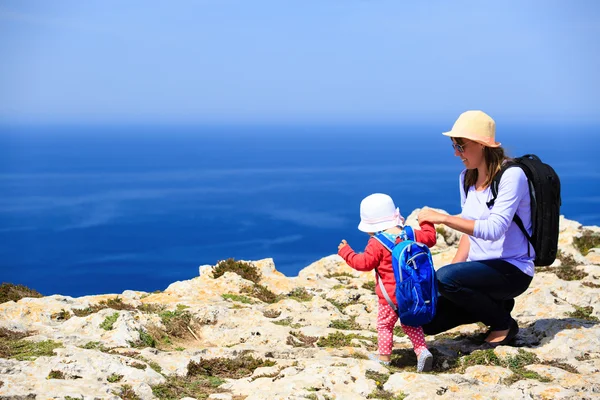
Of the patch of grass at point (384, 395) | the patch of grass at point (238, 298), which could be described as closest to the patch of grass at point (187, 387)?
the patch of grass at point (384, 395)

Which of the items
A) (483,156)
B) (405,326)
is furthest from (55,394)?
(483,156)

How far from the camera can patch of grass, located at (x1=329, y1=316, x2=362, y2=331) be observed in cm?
1019

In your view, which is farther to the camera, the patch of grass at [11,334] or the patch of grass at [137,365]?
the patch of grass at [11,334]

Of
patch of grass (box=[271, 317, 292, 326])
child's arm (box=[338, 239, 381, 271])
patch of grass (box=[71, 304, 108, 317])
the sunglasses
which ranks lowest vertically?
patch of grass (box=[71, 304, 108, 317])

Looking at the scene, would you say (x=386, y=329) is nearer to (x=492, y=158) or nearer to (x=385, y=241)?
(x=385, y=241)

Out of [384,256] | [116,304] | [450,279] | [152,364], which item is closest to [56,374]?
[152,364]

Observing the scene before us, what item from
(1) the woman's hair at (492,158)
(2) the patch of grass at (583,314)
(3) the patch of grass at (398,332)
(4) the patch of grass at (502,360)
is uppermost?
(1) the woman's hair at (492,158)

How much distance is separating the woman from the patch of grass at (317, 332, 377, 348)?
3.60 feet

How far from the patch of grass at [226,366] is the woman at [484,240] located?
2.41 m

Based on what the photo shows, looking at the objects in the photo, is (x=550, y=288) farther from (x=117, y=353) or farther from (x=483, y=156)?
(x=117, y=353)

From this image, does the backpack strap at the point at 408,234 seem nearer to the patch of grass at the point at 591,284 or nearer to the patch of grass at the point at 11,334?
the patch of grass at the point at 11,334

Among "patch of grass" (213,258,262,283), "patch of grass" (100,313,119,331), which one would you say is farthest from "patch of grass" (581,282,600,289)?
"patch of grass" (100,313,119,331)

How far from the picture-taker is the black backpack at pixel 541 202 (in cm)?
754

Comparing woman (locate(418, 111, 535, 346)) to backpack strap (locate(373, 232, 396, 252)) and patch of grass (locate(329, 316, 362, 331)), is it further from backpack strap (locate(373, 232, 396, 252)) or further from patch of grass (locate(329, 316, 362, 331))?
patch of grass (locate(329, 316, 362, 331))
